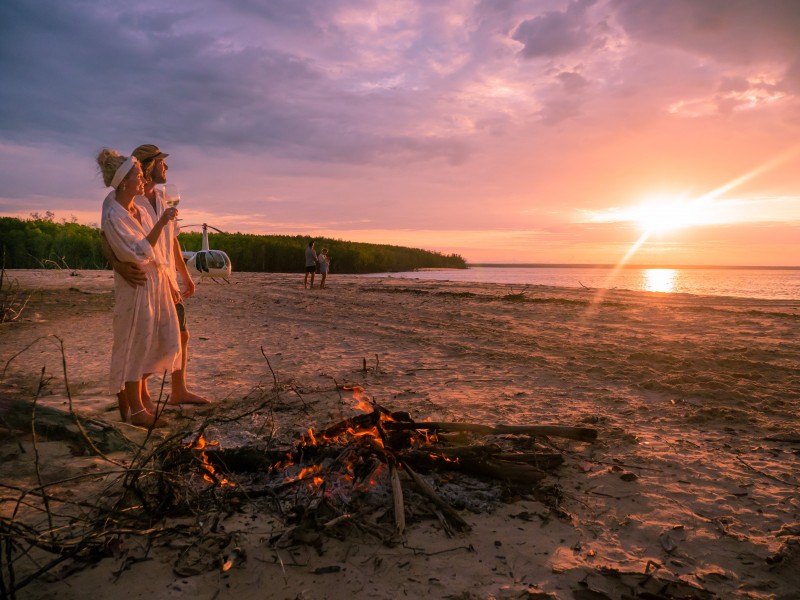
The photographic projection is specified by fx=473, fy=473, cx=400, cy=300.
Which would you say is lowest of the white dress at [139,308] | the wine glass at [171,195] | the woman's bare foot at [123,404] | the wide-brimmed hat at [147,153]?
the woman's bare foot at [123,404]

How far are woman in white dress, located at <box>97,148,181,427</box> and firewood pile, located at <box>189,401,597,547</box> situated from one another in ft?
3.56

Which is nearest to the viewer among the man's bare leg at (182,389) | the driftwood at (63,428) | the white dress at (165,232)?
the driftwood at (63,428)

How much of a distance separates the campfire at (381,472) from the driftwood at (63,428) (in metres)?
0.86

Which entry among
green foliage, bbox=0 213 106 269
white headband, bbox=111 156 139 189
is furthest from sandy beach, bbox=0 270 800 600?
green foliage, bbox=0 213 106 269

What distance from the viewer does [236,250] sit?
4400cm

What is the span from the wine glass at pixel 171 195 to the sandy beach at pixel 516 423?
1753 mm

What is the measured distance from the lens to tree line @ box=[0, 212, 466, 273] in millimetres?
35312

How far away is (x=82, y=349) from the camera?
7.27 metres

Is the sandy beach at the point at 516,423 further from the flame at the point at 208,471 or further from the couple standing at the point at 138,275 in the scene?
the couple standing at the point at 138,275

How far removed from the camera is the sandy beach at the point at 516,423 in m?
2.21

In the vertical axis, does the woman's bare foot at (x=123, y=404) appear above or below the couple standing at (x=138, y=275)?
below

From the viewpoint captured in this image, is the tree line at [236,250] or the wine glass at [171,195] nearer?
the wine glass at [171,195]

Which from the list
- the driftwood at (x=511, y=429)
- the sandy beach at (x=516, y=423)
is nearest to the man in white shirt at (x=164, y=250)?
the sandy beach at (x=516, y=423)

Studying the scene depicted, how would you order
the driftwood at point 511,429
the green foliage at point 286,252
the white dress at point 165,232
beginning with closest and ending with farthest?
the driftwood at point 511,429 → the white dress at point 165,232 → the green foliage at point 286,252
